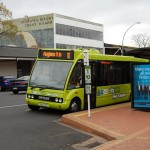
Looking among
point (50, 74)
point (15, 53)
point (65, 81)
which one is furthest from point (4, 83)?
point (65, 81)

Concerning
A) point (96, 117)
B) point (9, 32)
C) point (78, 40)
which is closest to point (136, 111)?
point (96, 117)

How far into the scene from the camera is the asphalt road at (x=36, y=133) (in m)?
8.88

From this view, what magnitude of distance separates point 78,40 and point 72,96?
6953cm

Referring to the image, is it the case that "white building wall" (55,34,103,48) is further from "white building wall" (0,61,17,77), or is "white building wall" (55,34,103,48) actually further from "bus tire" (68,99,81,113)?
"bus tire" (68,99,81,113)

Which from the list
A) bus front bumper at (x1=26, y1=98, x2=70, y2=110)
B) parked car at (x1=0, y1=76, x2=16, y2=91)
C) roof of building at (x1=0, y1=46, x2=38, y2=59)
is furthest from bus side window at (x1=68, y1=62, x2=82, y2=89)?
roof of building at (x1=0, y1=46, x2=38, y2=59)

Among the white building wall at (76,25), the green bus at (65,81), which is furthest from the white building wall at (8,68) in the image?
the green bus at (65,81)

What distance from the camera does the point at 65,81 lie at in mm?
13883

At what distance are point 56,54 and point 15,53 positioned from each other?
31.7 meters

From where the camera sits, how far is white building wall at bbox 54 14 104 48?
7819 cm

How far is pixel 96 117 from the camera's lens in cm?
1243

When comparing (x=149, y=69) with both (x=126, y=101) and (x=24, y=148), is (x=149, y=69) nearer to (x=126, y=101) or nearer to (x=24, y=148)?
(x=126, y=101)

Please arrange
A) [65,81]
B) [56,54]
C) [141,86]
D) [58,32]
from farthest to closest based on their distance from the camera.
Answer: [58,32] < [56,54] < [141,86] < [65,81]

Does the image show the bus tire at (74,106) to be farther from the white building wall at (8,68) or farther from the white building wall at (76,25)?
the white building wall at (76,25)

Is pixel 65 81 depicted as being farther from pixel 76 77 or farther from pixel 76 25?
pixel 76 25
